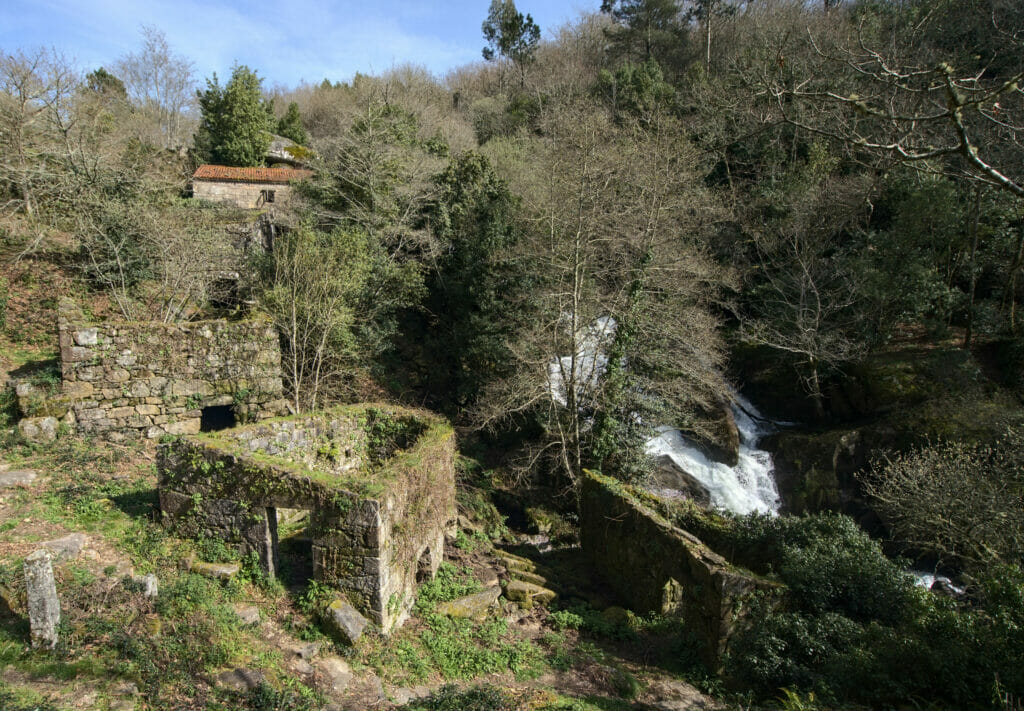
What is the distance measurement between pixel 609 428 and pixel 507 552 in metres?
4.26

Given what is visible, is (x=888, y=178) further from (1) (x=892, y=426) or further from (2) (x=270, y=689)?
(2) (x=270, y=689)

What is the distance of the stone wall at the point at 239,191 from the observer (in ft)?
80.3

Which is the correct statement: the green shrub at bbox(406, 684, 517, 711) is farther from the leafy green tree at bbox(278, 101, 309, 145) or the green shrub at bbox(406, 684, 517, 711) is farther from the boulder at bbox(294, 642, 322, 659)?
the leafy green tree at bbox(278, 101, 309, 145)

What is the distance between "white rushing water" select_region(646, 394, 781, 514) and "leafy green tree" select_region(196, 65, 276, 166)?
24739 millimetres

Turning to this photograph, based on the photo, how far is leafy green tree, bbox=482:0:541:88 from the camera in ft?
138

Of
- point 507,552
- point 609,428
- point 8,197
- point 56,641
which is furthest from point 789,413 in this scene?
point 8,197

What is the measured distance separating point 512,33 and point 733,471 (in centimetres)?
3817

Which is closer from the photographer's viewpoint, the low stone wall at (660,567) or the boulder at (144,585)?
the boulder at (144,585)

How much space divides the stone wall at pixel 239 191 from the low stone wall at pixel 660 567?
1954 cm

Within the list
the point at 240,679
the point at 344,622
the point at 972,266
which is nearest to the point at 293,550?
the point at 344,622

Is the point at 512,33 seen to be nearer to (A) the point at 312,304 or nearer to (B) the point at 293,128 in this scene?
(B) the point at 293,128

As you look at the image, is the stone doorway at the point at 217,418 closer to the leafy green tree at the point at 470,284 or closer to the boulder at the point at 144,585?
the leafy green tree at the point at 470,284

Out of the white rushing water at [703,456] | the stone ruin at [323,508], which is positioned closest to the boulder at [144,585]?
the stone ruin at [323,508]

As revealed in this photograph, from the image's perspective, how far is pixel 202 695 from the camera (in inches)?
237
